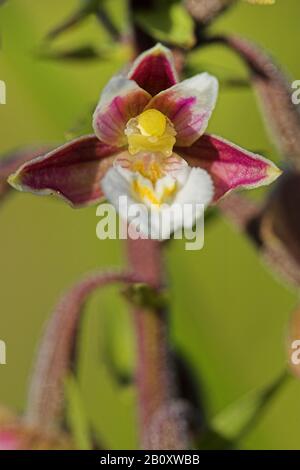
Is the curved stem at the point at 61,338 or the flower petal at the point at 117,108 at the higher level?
the flower petal at the point at 117,108

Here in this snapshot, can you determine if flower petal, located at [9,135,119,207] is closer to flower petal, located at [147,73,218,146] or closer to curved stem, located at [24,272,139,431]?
flower petal, located at [147,73,218,146]

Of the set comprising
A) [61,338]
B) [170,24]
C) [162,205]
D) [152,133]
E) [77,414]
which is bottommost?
[77,414]

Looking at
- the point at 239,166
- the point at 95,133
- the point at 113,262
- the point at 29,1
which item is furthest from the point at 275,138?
the point at 29,1

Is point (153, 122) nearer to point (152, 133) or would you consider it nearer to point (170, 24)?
point (152, 133)

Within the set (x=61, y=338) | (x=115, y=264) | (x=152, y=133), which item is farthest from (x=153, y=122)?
(x=115, y=264)

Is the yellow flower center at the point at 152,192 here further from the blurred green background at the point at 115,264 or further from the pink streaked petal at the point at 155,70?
the blurred green background at the point at 115,264

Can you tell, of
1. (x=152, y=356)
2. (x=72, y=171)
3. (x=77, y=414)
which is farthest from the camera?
(x=152, y=356)

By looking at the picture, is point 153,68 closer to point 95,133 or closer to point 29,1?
point 95,133

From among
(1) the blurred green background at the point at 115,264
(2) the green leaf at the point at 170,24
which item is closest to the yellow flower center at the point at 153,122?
(2) the green leaf at the point at 170,24
